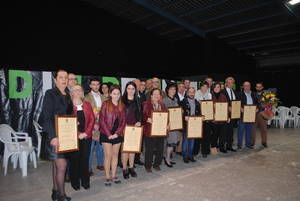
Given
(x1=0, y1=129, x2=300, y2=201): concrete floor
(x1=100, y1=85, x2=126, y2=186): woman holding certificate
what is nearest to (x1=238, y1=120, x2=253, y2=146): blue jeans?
(x1=0, y1=129, x2=300, y2=201): concrete floor

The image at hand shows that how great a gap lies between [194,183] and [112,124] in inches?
57.8

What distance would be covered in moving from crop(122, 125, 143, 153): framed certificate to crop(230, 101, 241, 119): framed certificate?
2.49 metres

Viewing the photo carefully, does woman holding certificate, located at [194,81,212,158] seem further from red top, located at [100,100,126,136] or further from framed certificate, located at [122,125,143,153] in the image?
red top, located at [100,100,126,136]

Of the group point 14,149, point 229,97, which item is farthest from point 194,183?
point 14,149

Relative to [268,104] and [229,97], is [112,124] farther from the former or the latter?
[268,104]

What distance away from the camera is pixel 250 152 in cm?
468

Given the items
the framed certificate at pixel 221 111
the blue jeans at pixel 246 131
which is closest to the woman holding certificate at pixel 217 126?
the framed certificate at pixel 221 111

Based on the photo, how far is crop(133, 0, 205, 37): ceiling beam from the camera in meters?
6.58

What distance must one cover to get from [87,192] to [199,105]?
2395 mm

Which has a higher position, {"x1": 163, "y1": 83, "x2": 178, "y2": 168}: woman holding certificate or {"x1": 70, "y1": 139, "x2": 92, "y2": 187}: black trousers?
{"x1": 163, "y1": 83, "x2": 178, "y2": 168}: woman holding certificate

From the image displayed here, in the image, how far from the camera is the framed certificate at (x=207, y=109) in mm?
4062

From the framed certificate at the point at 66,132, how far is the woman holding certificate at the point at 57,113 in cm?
6

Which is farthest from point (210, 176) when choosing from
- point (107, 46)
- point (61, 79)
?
point (107, 46)

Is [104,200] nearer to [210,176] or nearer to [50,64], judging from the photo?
[210,176]
